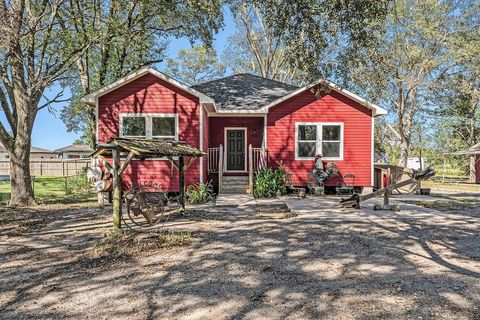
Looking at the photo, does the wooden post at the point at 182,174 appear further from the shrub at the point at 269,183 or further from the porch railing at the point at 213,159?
the porch railing at the point at 213,159

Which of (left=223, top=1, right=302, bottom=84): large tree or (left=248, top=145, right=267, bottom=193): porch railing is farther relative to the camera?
(left=223, top=1, right=302, bottom=84): large tree

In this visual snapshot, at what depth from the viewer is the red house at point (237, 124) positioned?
12.1m

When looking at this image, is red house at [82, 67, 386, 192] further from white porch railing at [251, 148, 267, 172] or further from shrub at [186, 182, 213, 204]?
shrub at [186, 182, 213, 204]

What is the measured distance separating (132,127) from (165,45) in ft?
30.1

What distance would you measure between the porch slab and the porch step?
30 cm

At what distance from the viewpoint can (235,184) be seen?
13.3 meters

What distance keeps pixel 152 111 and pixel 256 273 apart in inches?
359

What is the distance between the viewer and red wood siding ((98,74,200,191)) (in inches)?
473

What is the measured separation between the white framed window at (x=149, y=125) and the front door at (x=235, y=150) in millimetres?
3274

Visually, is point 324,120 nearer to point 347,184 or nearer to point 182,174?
point 347,184

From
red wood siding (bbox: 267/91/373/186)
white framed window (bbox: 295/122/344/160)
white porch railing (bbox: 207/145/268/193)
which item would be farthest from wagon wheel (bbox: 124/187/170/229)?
white framed window (bbox: 295/122/344/160)

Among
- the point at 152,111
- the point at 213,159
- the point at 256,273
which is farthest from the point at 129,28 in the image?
the point at 256,273

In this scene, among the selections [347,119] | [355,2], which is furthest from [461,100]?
[355,2]

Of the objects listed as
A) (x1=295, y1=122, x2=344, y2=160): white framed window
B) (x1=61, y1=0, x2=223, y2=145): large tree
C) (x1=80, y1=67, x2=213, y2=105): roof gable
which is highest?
(x1=61, y1=0, x2=223, y2=145): large tree
